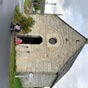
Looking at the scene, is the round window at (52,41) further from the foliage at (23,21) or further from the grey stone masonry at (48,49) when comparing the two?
the foliage at (23,21)

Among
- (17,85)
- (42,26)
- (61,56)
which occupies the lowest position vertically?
(17,85)

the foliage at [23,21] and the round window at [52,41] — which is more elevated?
the foliage at [23,21]

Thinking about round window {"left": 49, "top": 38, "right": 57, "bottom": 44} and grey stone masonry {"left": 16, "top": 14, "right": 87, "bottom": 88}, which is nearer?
grey stone masonry {"left": 16, "top": 14, "right": 87, "bottom": 88}

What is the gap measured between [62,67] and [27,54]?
12.1 feet

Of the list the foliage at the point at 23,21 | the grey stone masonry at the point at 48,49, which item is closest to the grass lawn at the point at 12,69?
the grey stone masonry at the point at 48,49

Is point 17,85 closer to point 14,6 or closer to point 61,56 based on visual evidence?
point 61,56

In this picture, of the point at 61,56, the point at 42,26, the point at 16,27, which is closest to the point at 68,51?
the point at 61,56

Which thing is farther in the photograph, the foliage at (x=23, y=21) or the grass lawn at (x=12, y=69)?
the foliage at (x=23, y=21)

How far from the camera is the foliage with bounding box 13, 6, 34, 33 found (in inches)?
1550

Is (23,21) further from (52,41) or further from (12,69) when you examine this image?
(12,69)

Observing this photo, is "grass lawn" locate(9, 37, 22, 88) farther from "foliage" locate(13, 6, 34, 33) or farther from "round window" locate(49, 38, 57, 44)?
"round window" locate(49, 38, 57, 44)

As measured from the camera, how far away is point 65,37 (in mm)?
41375

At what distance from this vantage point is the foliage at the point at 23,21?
1550 inches

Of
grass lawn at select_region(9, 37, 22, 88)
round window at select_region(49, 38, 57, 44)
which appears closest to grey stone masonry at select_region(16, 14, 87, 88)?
round window at select_region(49, 38, 57, 44)
